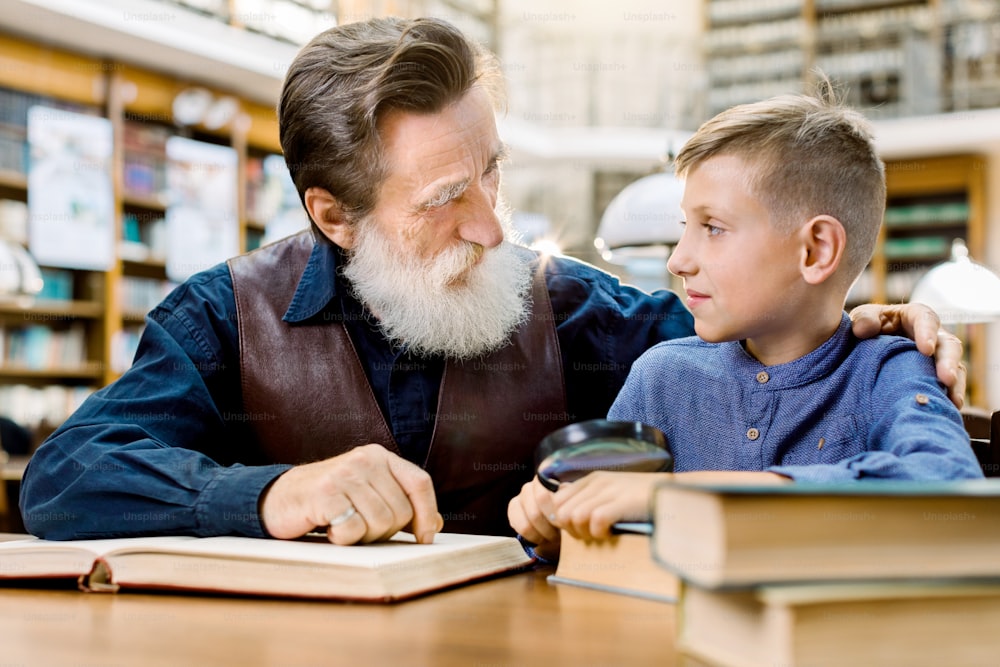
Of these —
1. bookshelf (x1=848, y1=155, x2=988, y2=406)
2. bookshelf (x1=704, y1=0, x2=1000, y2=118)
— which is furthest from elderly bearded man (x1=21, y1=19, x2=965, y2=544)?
bookshelf (x1=848, y1=155, x2=988, y2=406)

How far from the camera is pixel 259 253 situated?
1.78m

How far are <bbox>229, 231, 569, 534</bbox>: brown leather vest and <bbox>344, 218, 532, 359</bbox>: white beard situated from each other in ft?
0.16

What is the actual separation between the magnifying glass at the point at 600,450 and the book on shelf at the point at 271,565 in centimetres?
14

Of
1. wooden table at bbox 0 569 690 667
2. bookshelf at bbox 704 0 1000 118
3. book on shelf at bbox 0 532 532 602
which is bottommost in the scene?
wooden table at bbox 0 569 690 667

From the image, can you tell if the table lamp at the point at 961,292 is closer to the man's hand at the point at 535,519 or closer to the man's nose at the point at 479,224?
the man's nose at the point at 479,224

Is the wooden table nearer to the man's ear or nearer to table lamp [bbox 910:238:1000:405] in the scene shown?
the man's ear

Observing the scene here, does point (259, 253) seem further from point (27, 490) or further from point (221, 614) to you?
point (221, 614)

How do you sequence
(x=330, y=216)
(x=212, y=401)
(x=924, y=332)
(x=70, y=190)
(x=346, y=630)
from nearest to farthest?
(x=346, y=630) < (x=924, y=332) < (x=212, y=401) < (x=330, y=216) < (x=70, y=190)

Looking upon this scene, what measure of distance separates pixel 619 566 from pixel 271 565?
324 mm

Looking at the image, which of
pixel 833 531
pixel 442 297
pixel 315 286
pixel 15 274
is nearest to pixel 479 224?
pixel 442 297

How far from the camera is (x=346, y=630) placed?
0.79 metres

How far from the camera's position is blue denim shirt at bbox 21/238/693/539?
1188 mm

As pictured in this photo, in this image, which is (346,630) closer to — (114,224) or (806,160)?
(806,160)

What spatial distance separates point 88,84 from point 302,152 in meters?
5.68
